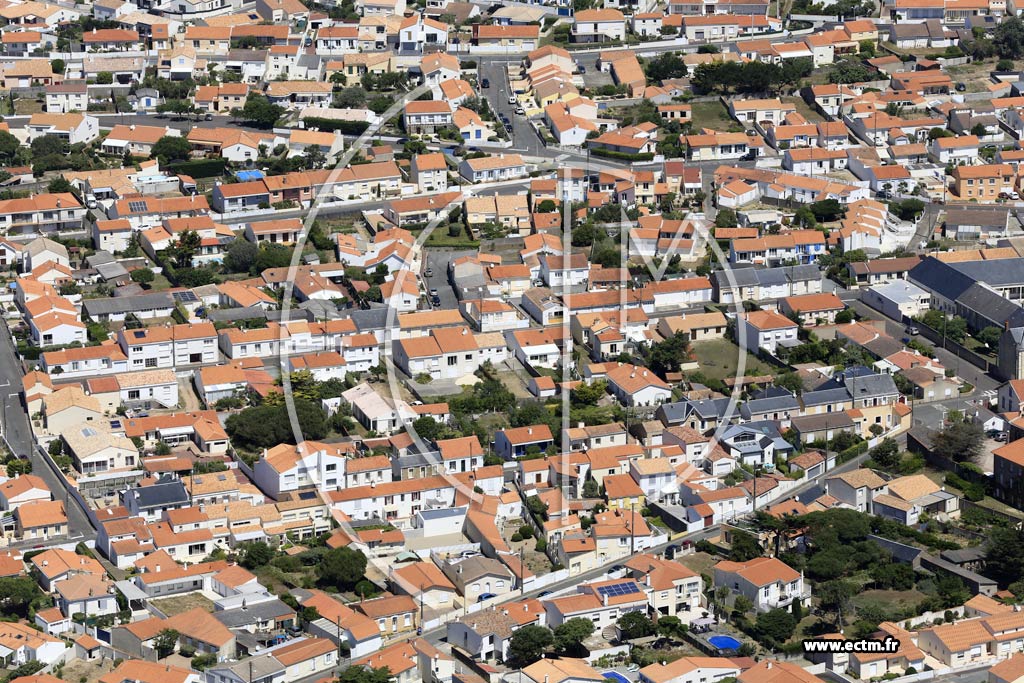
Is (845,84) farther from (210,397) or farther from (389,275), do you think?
(210,397)

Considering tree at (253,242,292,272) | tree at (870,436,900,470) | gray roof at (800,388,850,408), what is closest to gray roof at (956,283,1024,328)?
gray roof at (800,388,850,408)

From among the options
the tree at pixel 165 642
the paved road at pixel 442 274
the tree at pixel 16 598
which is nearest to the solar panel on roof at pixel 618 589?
the tree at pixel 165 642

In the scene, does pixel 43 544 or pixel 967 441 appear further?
pixel 967 441

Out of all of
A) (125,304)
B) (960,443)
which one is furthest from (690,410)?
(125,304)

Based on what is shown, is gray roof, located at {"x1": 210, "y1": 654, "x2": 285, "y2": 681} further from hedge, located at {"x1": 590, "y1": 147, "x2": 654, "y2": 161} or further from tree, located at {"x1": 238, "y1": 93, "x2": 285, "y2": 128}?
tree, located at {"x1": 238, "y1": 93, "x2": 285, "y2": 128}

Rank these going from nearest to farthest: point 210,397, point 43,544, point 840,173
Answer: point 43,544, point 210,397, point 840,173

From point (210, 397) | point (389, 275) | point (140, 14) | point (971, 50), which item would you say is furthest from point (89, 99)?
point (971, 50)

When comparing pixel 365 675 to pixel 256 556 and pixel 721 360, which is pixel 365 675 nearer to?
pixel 256 556
